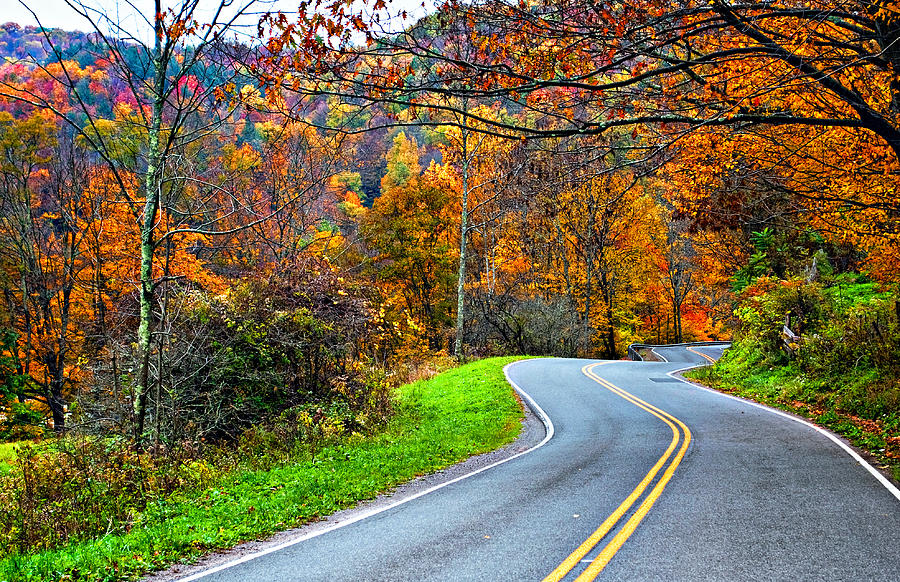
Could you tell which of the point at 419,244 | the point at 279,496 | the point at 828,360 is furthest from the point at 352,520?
the point at 419,244

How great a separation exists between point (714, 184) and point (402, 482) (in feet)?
37.8

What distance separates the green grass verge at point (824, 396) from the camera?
36.8ft

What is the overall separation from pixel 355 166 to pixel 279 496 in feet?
59.5

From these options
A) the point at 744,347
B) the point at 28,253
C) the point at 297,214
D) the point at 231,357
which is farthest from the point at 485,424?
the point at 28,253

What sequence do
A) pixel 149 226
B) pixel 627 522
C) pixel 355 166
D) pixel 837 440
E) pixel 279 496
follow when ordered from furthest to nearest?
pixel 355 166
pixel 837 440
pixel 149 226
pixel 279 496
pixel 627 522

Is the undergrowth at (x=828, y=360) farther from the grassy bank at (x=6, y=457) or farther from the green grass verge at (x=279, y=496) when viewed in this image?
the grassy bank at (x=6, y=457)

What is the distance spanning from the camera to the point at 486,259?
39.6 meters

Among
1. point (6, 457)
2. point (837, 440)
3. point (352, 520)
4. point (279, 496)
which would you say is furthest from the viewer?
point (6, 457)

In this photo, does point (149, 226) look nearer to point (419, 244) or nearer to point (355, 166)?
point (355, 166)

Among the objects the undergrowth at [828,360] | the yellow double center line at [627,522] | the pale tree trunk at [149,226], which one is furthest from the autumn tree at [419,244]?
the pale tree trunk at [149,226]

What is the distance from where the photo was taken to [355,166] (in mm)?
24422

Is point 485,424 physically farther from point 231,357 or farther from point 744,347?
point 744,347

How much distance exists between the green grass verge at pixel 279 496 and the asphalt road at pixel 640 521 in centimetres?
94

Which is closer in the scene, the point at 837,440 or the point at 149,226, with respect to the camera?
the point at 149,226
